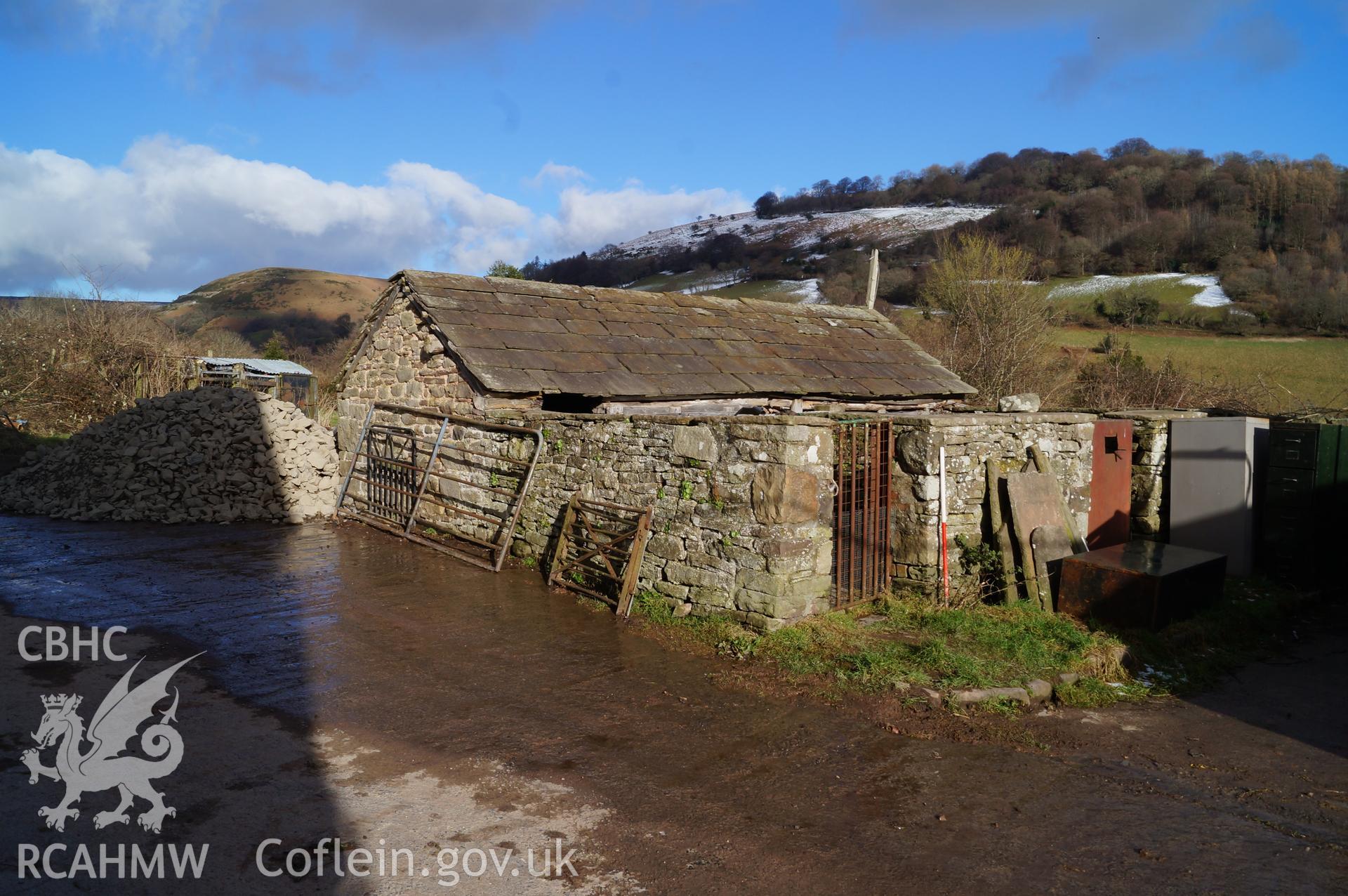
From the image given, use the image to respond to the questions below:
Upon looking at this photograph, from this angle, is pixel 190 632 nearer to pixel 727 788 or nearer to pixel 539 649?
pixel 539 649

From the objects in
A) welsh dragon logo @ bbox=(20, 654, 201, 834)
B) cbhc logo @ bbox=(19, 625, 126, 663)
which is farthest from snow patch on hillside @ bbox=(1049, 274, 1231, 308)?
welsh dragon logo @ bbox=(20, 654, 201, 834)

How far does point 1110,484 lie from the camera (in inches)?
384

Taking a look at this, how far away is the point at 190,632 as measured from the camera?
23.4ft

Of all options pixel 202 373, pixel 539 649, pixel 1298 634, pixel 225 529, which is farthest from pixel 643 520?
pixel 202 373

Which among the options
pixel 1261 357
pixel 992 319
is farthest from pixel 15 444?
pixel 1261 357

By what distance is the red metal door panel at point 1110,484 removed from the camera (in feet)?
31.4

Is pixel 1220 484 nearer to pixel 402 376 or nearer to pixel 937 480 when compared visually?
pixel 937 480

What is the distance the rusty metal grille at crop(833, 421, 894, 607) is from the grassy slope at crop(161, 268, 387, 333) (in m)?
55.6

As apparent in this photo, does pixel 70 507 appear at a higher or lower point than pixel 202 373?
lower

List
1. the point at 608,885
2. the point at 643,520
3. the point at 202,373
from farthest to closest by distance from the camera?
the point at 202,373 < the point at 643,520 < the point at 608,885

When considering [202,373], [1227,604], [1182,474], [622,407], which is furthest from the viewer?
[202,373]

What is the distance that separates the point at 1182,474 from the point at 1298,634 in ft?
8.47

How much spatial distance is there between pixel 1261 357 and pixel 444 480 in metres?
30.1

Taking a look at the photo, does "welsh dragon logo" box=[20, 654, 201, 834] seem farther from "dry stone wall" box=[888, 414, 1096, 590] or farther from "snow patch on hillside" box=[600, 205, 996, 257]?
"snow patch on hillside" box=[600, 205, 996, 257]
